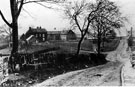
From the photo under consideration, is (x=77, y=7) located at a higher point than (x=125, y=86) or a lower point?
higher

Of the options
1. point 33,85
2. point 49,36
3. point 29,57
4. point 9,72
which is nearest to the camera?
point 33,85

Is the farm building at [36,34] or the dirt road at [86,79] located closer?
the dirt road at [86,79]

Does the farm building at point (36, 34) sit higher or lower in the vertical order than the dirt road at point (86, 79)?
higher

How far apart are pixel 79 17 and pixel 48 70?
1150 cm

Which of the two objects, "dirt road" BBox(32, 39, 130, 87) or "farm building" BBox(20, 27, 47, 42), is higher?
"farm building" BBox(20, 27, 47, 42)

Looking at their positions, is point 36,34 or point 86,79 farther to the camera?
point 36,34

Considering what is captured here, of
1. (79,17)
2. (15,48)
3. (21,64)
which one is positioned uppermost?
(79,17)

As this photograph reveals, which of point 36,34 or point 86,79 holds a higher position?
point 36,34

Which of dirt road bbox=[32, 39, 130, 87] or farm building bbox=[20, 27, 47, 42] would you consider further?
farm building bbox=[20, 27, 47, 42]

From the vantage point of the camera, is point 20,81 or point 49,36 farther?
point 49,36

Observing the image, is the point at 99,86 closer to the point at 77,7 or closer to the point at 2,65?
the point at 2,65

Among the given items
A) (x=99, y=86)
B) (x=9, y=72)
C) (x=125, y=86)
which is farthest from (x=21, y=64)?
(x=125, y=86)

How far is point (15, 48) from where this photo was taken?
1206 cm

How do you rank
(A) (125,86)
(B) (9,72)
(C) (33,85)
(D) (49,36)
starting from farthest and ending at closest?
(D) (49,36), (B) (9,72), (C) (33,85), (A) (125,86)
